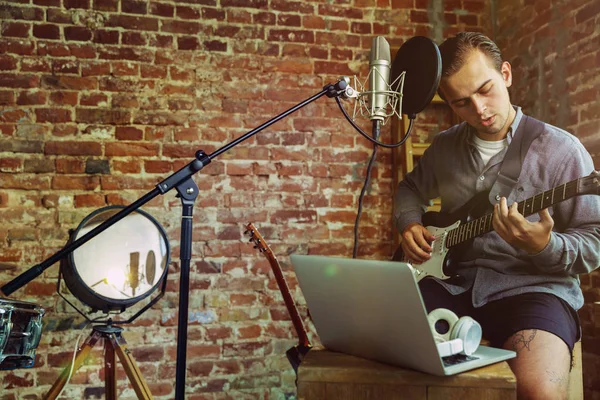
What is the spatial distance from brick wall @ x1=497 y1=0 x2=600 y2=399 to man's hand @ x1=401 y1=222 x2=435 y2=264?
84 centimetres

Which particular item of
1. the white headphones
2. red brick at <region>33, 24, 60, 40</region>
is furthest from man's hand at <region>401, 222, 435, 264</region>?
red brick at <region>33, 24, 60, 40</region>

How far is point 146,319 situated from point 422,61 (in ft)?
5.74

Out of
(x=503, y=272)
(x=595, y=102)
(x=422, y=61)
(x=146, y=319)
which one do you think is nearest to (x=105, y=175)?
(x=146, y=319)

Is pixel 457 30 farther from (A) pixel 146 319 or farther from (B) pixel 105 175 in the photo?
(A) pixel 146 319

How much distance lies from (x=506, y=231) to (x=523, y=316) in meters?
0.24

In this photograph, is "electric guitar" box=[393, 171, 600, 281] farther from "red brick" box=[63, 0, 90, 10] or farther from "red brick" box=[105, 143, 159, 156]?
"red brick" box=[63, 0, 90, 10]

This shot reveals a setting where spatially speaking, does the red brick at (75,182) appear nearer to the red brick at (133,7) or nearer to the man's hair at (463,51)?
the red brick at (133,7)

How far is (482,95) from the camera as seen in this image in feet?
6.08

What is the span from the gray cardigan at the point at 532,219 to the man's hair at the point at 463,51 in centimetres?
21

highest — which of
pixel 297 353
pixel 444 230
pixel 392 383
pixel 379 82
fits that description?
pixel 379 82

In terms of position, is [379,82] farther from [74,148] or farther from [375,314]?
[74,148]

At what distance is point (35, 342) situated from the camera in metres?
1.69

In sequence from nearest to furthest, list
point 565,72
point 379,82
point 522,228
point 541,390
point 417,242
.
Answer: point 541,390 → point 522,228 → point 379,82 → point 417,242 → point 565,72

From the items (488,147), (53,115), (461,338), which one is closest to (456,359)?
(461,338)
